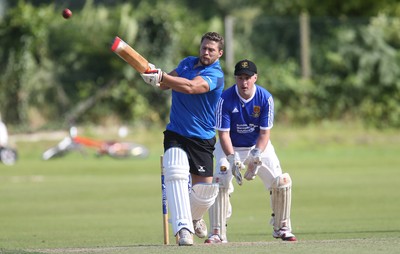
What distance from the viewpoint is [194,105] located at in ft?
29.7

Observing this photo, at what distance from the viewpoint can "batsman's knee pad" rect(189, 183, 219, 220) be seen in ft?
29.7

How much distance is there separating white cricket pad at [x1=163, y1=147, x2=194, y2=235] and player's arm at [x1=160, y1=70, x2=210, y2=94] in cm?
59

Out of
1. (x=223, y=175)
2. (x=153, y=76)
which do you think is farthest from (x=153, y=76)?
(x=223, y=175)

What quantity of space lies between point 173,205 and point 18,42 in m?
23.3

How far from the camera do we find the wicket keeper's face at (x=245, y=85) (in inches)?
364

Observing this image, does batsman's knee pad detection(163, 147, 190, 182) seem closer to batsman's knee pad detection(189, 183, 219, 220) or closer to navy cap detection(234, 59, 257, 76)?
batsman's knee pad detection(189, 183, 219, 220)

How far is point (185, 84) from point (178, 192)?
3.00ft

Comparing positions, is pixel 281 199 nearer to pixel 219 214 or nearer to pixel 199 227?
pixel 219 214

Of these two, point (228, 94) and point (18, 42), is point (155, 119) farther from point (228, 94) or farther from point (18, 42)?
point (228, 94)

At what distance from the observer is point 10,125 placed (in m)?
30.8

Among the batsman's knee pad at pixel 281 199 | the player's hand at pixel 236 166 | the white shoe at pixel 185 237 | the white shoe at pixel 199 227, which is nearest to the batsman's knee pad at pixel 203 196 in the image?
the player's hand at pixel 236 166

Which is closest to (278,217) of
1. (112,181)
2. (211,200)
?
(211,200)

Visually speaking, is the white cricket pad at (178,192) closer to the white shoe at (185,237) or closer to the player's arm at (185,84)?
the white shoe at (185,237)

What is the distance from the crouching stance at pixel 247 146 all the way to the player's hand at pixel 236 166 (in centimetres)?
3
